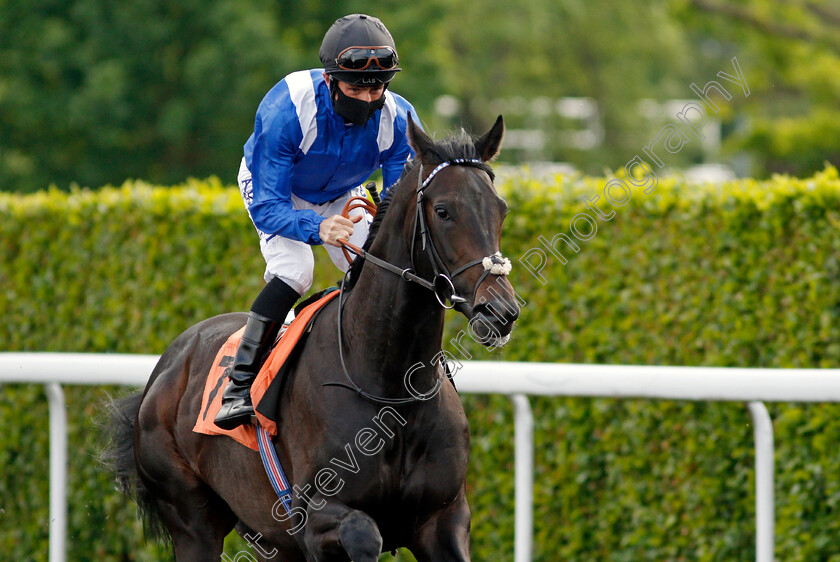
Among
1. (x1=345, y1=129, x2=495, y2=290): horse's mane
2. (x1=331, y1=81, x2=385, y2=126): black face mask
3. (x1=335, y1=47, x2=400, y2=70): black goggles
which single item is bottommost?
(x1=345, y1=129, x2=495, y2=290): horse's mane

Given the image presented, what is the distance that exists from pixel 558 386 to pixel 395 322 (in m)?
1.13

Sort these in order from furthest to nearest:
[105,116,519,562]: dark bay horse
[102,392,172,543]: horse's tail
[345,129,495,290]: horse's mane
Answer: [102,392,172,543]: horse's tail → [345,129,495,290]: horse's mane → [105,116,519,562]: dark bay horse

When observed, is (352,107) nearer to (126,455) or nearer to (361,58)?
(361,58)

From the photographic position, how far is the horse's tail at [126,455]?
434 cm

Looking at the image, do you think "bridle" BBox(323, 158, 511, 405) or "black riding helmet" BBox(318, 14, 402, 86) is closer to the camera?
"bridle" BBox(323, 158, 511, 405)

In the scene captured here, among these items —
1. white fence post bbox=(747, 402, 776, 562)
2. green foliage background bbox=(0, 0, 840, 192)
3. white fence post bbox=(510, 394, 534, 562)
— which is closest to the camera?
white fence post bbox=(747, 402, 776, 562)

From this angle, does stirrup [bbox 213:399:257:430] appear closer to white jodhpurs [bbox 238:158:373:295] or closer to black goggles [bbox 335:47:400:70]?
white jodhpurs [bbox 238:158:373:295]

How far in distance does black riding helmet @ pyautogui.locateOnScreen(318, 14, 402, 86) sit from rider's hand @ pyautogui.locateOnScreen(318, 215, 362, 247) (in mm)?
454

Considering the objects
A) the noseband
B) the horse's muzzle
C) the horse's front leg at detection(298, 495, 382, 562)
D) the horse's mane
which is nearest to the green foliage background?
the horse's mane

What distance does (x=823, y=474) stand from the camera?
14.6 feet

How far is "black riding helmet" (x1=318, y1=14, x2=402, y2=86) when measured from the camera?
3166mm

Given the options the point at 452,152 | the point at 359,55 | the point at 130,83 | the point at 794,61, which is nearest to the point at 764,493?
the point at 452,152

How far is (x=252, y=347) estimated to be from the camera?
342 centimetres

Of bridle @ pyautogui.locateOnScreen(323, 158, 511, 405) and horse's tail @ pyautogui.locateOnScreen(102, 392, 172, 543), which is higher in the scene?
bridle @ pyautogui.locateOnScreen(323, 158, 511, 405)
